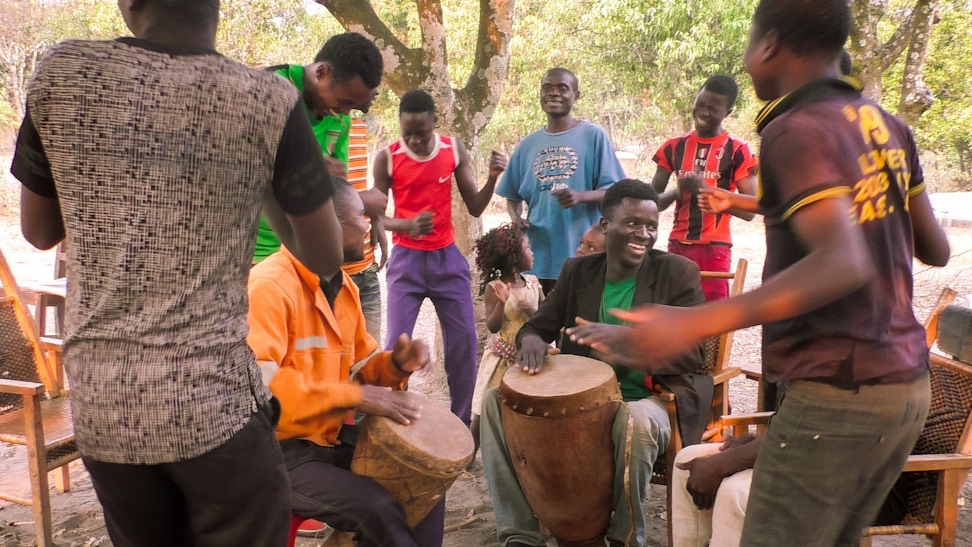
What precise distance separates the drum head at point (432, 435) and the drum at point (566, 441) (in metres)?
0.36

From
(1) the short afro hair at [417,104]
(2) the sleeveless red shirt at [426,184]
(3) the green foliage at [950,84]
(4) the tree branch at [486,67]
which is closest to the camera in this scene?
(1) the short afro hair at [417,104]

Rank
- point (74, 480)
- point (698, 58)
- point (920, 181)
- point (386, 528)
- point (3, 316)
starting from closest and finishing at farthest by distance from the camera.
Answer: point (920, 181)
point (386, 528)
point (3, 316)
point (74, 480)
point (698, 58)

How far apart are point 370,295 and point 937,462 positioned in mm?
2917

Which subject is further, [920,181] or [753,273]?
[753,273]

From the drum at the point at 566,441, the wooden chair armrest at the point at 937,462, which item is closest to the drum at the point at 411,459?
the drum at the point at 566,441

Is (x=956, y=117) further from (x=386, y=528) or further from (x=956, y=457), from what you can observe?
(x=386, y=528)

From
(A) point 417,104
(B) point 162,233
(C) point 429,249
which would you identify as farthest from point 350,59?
(B) point 162,233

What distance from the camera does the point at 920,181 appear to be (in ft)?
5.81

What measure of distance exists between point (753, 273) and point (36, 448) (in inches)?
369

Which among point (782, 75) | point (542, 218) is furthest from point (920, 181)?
point (542, 218)

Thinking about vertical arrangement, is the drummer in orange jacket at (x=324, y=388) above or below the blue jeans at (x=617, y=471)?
above

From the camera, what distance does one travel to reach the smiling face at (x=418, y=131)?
4.38m

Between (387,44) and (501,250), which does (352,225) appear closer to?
(501,250)

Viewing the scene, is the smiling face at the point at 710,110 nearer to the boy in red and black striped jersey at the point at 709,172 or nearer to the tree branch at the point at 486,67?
the boy in red and black striped jersey at the point at 709,172
